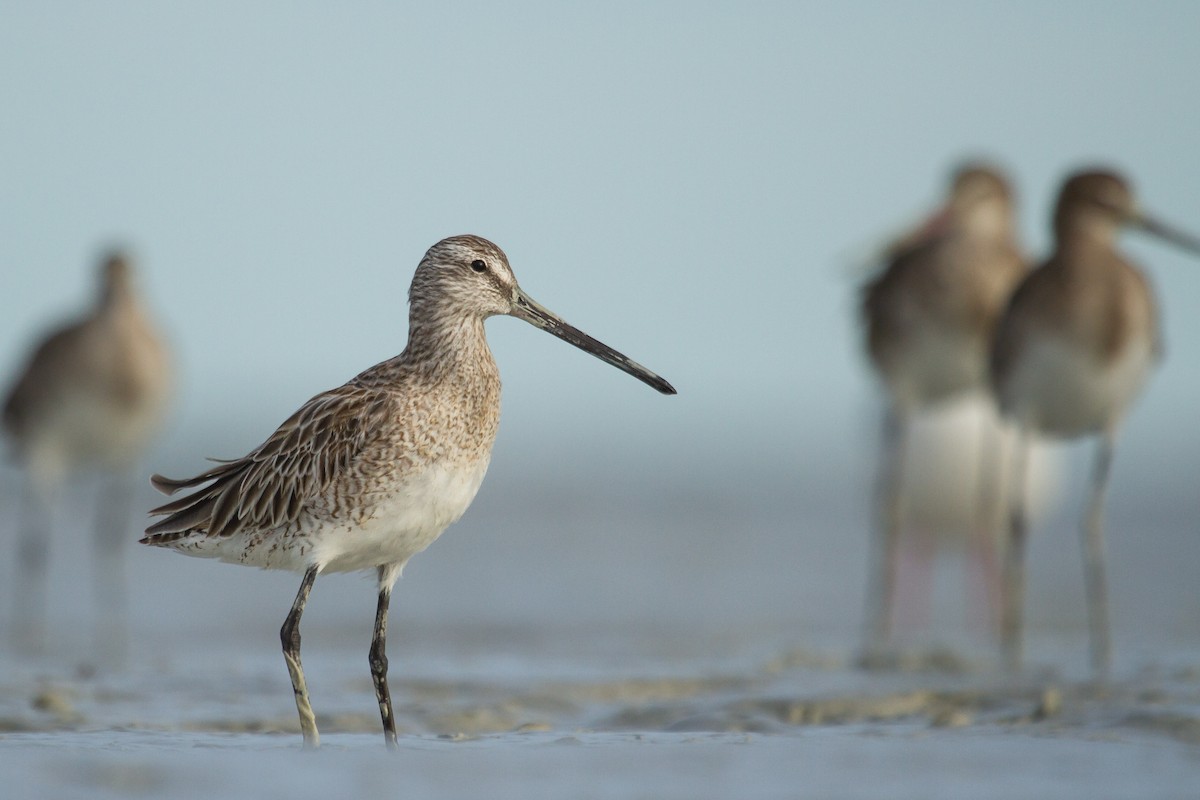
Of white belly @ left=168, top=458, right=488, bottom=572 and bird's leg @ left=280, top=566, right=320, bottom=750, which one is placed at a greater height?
white belly @ left=168, top=458, right=488, bottom=572

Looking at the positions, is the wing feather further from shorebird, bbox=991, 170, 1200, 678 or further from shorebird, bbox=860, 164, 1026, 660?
shorebird, bbox=860, 164, 1026, 660

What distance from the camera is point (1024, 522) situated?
34.1 feet

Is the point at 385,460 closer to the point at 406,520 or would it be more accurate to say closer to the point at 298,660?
the point at 406,520

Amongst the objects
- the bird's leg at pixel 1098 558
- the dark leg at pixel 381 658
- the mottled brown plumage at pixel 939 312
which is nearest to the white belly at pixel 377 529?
the dark leg at pixel 381 658

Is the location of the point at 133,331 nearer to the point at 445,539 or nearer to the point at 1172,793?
the point at 445,539

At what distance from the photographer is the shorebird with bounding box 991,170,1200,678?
379 inches

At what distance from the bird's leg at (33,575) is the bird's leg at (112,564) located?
409 mm

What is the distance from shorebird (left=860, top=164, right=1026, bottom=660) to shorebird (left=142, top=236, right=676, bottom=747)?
574 centimetres

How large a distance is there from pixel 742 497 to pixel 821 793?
19744 mm

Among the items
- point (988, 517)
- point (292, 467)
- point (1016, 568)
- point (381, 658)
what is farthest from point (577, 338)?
point (988, 517)

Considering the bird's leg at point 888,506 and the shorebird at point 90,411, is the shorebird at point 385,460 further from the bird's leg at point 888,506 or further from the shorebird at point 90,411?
the shorebird at point 90,411

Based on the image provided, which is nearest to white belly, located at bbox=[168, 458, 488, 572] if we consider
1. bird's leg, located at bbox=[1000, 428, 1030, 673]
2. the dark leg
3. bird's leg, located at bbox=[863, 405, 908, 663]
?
the dark leg

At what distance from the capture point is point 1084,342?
379 inches

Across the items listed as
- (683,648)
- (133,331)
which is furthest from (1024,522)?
(133,331)
